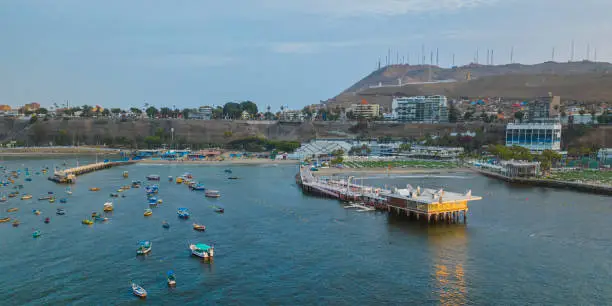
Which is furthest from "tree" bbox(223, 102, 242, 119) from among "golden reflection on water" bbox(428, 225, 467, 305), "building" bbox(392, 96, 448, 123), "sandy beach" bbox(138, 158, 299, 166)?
"golden reflection on water" bbox(428, 225, 467, 305)

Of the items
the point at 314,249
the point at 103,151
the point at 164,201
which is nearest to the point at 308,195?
the point at 164,201

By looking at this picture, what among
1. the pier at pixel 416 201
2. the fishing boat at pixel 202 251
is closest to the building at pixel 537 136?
the pier at pixel 416 201

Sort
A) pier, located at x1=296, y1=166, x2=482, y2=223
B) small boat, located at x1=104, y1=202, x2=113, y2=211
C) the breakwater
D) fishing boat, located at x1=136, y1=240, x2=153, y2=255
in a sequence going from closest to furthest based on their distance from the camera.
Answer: fishing boat, located at x1=136, y1=240, x2=153, y2=255 < pier, located at x1=296, y1=166, x2=482, y2=223 < small boat, located at x1=104, y1=202, x2=113, y2=211 < the breakwater

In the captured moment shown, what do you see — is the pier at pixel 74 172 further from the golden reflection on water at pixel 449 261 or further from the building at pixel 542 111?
the building at pixel 542 111

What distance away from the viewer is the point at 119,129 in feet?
502

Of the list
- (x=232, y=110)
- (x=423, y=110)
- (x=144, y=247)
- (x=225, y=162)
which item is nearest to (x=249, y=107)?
(x=232, y=110)

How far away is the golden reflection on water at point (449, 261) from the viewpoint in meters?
27.9

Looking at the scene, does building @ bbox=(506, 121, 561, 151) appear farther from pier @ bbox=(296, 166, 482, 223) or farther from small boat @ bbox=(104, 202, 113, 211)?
small boat @ bbox=(104, 202, 113, 211)

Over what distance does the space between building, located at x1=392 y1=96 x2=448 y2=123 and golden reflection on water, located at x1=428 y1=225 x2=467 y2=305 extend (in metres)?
120

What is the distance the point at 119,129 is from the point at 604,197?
13381cm

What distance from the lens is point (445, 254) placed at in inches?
1384

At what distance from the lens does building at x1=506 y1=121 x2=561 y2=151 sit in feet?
341

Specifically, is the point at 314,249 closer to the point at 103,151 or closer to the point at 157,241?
the point at 157,241

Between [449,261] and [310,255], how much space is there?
9.58 metres
